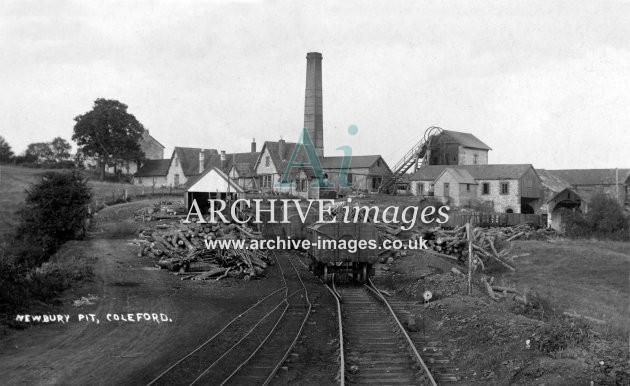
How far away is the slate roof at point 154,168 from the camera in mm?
79312

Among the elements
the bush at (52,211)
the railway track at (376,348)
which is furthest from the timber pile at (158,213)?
the railway track at (376,348)

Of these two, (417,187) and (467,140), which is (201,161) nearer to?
(417,187)

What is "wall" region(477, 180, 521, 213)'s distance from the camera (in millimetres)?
55531

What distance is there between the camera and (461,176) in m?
56.0

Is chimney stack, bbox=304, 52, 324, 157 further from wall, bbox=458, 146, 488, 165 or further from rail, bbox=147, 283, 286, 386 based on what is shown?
rail, bbox=147, 283, 286, 386

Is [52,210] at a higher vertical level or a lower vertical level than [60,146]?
lower

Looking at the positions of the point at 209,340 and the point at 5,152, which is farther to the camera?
the point at 5,152

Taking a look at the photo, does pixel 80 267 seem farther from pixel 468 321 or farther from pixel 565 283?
pixel 565 283

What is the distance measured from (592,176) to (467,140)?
20.6m

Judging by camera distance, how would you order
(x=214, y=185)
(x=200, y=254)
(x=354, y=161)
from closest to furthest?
(x=200, y=254)
(x=214, y=185)
(x=354, y=161)

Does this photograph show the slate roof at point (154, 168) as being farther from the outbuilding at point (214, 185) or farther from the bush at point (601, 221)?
the bush at point (601, 221)

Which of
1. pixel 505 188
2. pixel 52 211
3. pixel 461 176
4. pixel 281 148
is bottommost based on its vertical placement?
pixel 52 211

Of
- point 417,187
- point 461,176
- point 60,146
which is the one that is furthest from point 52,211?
point 60,146

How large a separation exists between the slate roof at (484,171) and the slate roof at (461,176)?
88 cm
